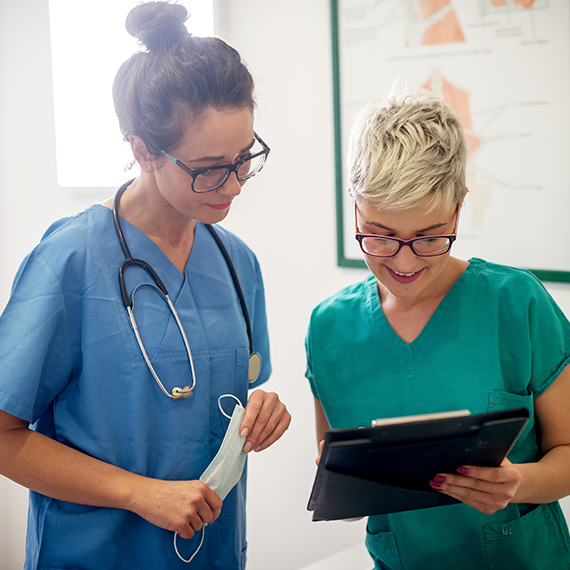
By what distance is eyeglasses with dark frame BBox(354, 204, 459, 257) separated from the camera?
3.40ft

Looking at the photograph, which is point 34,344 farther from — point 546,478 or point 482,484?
point 546,478

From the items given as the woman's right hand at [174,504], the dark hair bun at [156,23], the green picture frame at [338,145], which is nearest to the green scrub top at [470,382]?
the woman's right hand at [174,504]

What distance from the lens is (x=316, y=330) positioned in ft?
4.15

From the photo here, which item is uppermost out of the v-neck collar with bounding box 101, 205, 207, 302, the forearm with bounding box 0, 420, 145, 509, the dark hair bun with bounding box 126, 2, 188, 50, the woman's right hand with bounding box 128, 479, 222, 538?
the dark hair bun with bounding box 126, 2, 188, 50

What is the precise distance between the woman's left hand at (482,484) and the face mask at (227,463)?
0.40 m

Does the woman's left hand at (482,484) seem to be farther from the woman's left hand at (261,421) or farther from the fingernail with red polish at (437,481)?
the woman's left hand at (261,421)

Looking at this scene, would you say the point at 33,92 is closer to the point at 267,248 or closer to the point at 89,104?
the point at 89,104

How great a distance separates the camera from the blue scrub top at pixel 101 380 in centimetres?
102

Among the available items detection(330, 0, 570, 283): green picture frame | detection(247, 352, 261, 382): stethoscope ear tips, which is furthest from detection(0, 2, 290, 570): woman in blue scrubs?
detection(330, 0, 570, 283): green picture frame

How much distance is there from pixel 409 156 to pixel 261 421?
1.93 ft

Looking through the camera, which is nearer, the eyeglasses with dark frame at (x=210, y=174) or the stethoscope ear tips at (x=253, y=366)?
the eyeglasses with dark frame at (x=210, y=174)

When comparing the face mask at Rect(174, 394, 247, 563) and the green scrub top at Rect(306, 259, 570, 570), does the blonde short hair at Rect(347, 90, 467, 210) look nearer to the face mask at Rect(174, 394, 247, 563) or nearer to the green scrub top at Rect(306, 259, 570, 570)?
the green scrub top at Rect(306, 259, 570, 570)

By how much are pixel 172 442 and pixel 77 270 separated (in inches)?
14.7

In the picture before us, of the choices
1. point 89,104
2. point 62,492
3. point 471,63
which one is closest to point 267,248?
point 89,104
